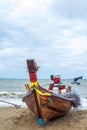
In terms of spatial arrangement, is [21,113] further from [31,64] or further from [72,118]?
[31,64]

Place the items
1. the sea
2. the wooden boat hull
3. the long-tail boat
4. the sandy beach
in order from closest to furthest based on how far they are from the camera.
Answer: the long-tail boat < the wooden boat hull < the sandy beach < the sea

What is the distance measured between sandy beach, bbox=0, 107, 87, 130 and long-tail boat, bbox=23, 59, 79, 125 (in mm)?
273

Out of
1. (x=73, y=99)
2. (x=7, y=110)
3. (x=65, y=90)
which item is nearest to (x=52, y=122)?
(x=73, y=99)

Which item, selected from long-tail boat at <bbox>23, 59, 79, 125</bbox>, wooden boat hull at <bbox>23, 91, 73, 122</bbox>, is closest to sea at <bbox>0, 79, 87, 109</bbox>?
wooden boat hull at <bbox>23, 91, 73, 122</bbox>

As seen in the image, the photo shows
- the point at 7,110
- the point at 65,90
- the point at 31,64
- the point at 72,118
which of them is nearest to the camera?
the point at 31,64

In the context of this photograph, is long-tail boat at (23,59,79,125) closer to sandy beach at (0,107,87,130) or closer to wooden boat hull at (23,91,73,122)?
wooden boat hull at (23,91,73,122)

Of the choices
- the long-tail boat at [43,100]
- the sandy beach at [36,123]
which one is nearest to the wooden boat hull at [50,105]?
the long-tail boat at [43,100]

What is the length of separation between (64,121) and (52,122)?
50 centimetres

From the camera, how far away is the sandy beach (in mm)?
10109

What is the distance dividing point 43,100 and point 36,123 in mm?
1121

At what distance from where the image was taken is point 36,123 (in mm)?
10531

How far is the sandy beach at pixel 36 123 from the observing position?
10109 millimetres

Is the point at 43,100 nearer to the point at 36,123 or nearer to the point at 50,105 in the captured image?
the point at 50,105

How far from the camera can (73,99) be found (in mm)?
11148
